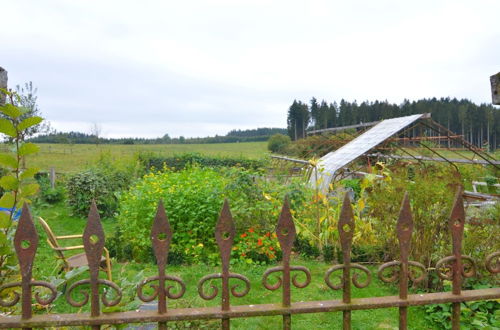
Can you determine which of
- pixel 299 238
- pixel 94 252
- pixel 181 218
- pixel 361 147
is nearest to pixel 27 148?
pixel 94 252

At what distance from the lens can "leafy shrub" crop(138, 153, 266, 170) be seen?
18594 millimetres

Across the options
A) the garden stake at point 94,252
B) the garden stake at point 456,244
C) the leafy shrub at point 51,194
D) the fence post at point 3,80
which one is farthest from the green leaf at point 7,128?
the leafy shrub at point 51,194

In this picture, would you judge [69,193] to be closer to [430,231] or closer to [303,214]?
[303,214]

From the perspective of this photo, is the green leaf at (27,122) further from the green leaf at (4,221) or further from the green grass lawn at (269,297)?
the green grass lawn at (269,297)

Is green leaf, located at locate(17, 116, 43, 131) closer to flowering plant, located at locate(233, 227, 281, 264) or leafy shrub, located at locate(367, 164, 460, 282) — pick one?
leafy shrub, located at locate(367, 164, 460, 282)

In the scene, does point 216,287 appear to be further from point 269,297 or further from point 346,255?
point 269,297

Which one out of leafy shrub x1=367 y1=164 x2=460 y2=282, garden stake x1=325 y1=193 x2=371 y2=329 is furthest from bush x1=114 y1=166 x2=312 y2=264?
garden stake x1=325 y1=193 x2=371 y2=329

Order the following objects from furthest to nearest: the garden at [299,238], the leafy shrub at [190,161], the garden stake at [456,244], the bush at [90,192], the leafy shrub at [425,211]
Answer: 1. the leafy shrub at [190,161]
2. the bush at [90,192]
3. the leafy shrub at [425,211]
4. the garden at [299,238]
5. the garden stake at [456,244]

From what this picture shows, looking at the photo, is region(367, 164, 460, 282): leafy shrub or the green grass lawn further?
region(367, 164, 460, 282): leafy shrub

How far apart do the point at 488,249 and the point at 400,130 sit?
19.1 ft

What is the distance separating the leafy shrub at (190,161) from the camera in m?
18.6

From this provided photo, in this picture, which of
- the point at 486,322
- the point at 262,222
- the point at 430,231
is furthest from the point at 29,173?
the point at 262,222

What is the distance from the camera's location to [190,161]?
19.8 m

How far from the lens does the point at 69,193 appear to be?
10.3 m
